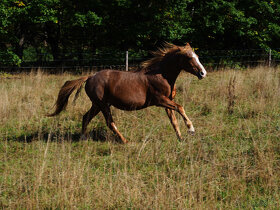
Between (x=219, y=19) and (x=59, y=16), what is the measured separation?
9.18m

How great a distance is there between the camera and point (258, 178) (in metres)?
4.31

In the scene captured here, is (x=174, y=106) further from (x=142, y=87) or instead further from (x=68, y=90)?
(x=68, y=90)

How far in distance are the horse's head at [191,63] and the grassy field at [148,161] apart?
1.26m

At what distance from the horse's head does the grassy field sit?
4.14ft

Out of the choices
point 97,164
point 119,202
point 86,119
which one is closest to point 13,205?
point 119,202

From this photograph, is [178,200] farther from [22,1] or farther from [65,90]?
[22,1]

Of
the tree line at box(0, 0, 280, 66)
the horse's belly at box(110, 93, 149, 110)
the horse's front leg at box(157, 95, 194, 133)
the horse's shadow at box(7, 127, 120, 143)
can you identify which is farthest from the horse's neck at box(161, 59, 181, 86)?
the tree line at box(0, 0, 280, 66)

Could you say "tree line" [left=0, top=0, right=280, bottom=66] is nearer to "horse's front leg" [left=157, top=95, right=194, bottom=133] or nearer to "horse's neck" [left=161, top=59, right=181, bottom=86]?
"horse's neck" [left=161, top=59, right=181, bottom=86]

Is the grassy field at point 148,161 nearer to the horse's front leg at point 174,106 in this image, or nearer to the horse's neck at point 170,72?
the horse's front leg at point 174,106

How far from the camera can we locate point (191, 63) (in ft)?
19.7

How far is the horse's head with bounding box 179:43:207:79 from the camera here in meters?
5.94

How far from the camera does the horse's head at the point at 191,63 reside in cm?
594

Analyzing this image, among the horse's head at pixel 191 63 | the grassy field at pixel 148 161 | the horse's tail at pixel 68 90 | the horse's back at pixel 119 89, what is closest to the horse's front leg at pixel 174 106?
the grassy field at pixel 148 161

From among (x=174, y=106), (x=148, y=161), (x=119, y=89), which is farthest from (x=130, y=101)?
(x=148, y=161)
